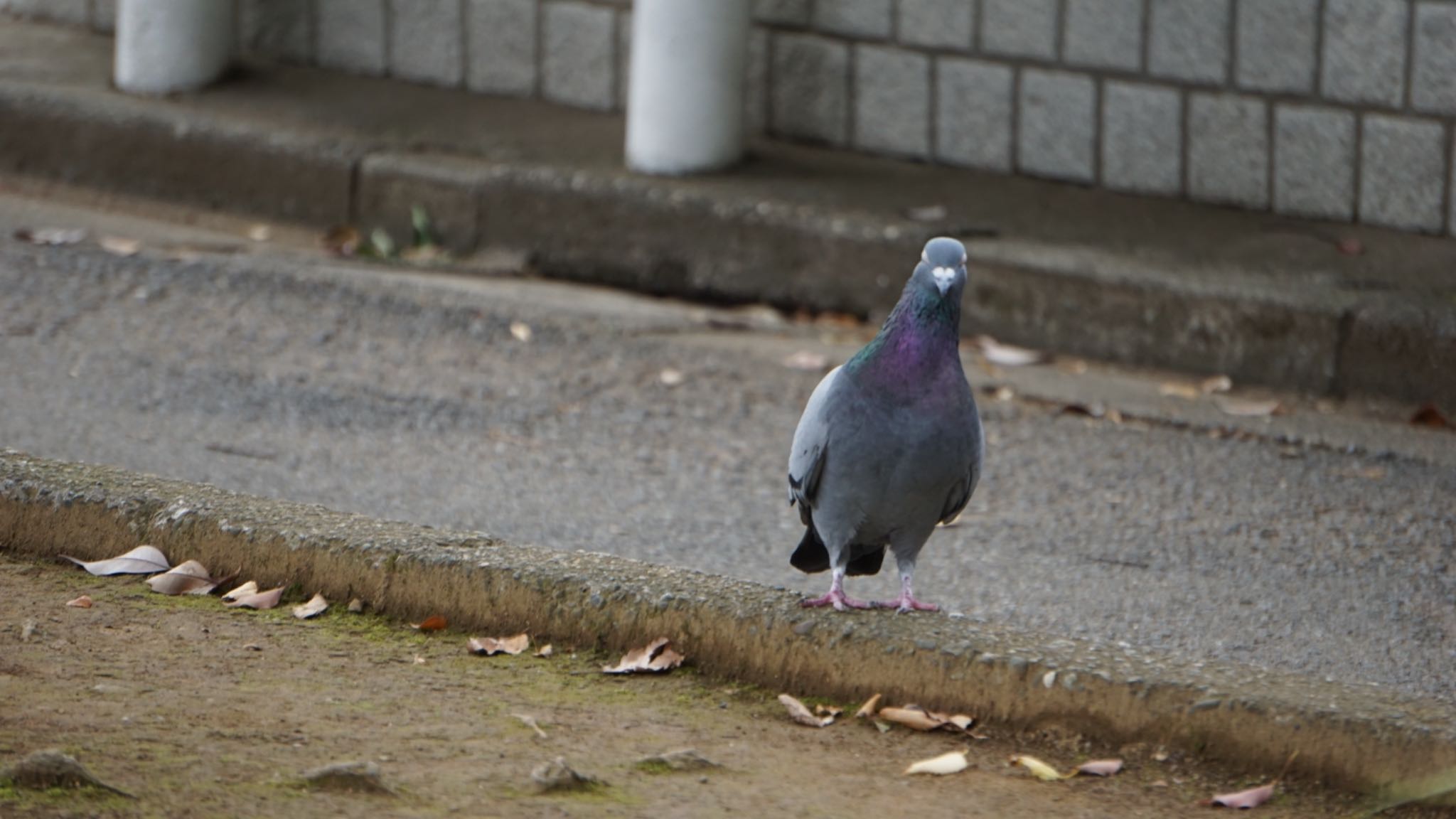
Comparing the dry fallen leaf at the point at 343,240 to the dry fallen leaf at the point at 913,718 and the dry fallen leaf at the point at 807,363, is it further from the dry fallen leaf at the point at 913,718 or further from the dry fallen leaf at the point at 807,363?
the dry fallen leaf at the point at 913,718

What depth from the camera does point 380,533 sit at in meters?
3.13

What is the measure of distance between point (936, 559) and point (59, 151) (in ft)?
13.3

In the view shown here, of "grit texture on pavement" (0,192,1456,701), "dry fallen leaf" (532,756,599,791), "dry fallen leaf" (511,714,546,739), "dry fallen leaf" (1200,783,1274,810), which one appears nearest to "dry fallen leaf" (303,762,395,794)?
"dry fallen leaf" (532,756,599,791)

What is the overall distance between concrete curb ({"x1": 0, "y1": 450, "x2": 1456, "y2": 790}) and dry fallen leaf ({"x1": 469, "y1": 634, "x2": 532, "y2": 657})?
0.11 feet

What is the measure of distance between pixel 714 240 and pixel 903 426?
10.2 feet

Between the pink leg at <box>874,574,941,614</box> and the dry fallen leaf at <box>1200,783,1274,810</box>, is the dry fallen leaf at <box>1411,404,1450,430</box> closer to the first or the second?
the pink leg at <box>874,574,941,614</box>

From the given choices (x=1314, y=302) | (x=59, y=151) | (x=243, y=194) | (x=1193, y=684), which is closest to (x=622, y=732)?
(x=1193, y=684)

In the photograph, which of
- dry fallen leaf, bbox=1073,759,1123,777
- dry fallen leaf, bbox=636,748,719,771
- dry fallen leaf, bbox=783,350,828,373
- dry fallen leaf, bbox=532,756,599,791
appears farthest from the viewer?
dry fallen leaf, bbox=783,350,828,373

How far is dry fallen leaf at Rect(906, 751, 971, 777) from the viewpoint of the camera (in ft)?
8.43

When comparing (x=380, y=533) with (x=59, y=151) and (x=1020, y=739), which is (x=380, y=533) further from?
(x=59, y=151)

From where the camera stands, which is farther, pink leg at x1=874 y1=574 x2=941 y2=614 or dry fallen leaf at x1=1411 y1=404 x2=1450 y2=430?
dry fallen leaf at x1=1411 y1=404 x2=1450 y2=430

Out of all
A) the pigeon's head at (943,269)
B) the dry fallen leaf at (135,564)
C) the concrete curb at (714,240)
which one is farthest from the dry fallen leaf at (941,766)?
the concrete curb at (714,240)

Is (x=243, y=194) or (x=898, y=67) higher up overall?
(x=898, y=67)

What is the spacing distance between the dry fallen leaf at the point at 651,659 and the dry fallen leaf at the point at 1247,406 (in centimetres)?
241
